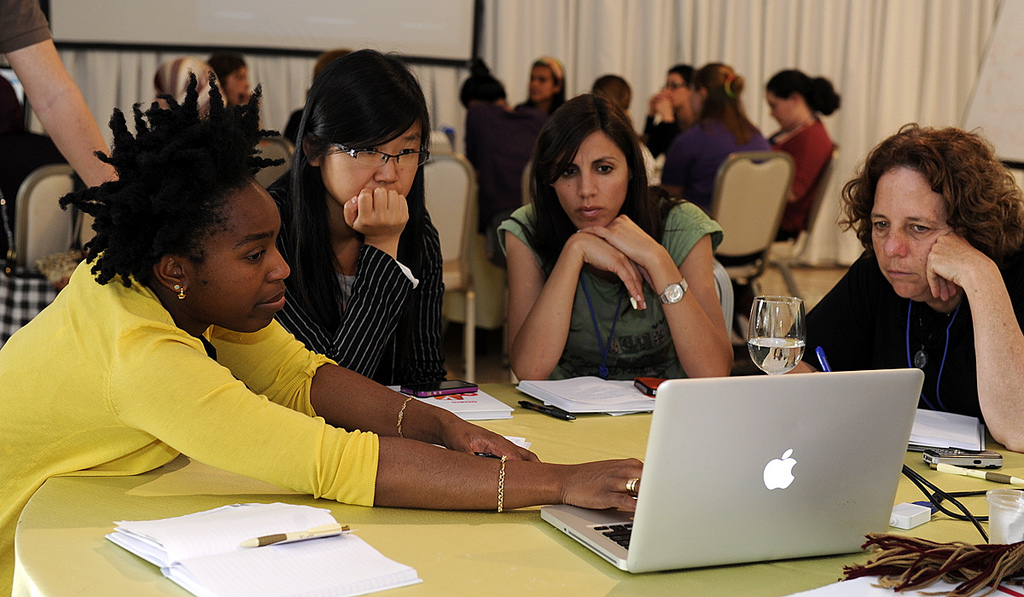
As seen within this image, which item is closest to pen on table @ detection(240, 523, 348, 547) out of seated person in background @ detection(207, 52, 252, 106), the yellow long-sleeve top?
the yellow long-sleeve top

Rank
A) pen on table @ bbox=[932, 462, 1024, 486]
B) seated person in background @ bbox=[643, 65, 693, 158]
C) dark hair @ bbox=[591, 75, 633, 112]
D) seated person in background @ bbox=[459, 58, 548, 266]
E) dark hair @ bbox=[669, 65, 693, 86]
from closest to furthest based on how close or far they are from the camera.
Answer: pen on table @ bbox=[932, 462, 1024, 486]
seated person in background @ bbox=[459, 58, 548, 266]
dark hair @ bbox=[591, 75, 633, 112]
seated person in background @ bbox=[643, 65, 693, 158]
dark hair @ bbox=[669, 65, 693, 86]

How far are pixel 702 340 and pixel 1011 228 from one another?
636mm

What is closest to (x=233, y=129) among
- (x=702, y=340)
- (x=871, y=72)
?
(x=702, y=340)

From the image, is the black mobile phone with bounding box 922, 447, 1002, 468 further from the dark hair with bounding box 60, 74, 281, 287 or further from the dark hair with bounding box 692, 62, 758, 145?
the dark hair with bounding box 692, 62, 758, 145

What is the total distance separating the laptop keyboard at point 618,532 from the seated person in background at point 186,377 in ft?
0.11

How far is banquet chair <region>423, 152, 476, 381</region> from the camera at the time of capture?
12.6 ft

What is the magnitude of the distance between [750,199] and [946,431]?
318 cm

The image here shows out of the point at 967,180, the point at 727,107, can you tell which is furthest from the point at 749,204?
the point at 967,180

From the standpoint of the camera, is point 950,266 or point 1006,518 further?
point 950,266

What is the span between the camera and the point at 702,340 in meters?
2.10

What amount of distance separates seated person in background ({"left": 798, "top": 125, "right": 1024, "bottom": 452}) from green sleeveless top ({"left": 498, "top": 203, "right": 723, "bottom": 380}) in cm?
38

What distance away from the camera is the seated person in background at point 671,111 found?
6379 millimetres

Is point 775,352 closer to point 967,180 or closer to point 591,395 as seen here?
point 591,395

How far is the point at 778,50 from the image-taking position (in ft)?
25.0
